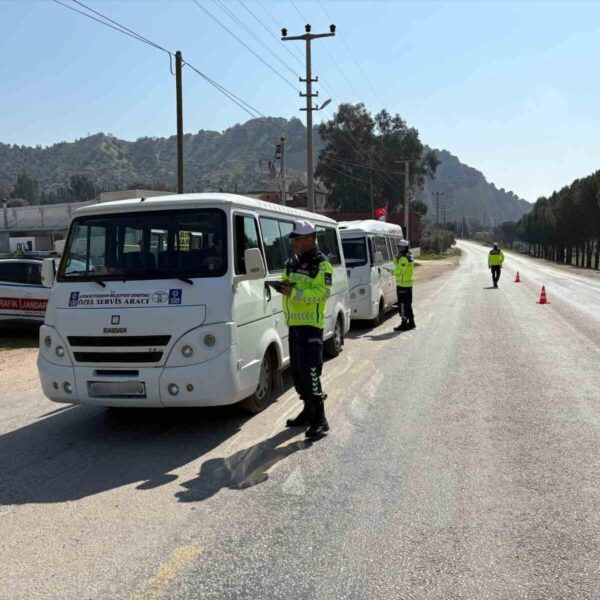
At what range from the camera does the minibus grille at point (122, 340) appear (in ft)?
17.9

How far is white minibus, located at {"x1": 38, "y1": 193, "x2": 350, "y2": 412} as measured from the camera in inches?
215

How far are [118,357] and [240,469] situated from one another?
160 centimetres

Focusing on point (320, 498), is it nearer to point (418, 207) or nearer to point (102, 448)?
point (102, 448)

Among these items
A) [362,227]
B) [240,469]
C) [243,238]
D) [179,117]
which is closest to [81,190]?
[179,117]

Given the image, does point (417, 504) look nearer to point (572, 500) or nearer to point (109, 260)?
point (572, 500)

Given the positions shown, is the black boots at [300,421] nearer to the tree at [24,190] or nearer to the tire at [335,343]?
the tire at [335,343]

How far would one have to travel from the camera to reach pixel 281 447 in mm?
5434

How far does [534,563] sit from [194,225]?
411 cm

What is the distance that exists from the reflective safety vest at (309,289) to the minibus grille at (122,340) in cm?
124

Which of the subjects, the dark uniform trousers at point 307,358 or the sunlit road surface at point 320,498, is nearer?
the sunlit road surface at point 320,498

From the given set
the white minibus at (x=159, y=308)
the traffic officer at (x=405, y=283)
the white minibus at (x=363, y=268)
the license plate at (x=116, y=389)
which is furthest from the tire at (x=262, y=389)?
the traffic officer at (x=405, y=283)

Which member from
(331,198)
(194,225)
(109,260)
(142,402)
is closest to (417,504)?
(142,402)

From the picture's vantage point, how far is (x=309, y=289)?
5.75 m

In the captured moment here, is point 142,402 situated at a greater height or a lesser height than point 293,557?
greater
